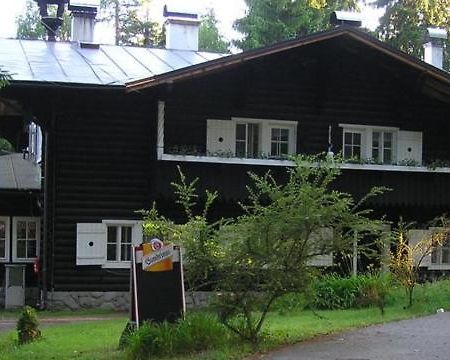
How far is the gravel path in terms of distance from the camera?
9227 mm

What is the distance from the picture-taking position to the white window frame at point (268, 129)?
784 inches

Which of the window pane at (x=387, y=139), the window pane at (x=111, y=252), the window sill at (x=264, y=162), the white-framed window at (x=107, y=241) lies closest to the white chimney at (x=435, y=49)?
the window pane at (x=387, y=139)

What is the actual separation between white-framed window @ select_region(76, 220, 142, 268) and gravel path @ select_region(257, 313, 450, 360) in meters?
8.73

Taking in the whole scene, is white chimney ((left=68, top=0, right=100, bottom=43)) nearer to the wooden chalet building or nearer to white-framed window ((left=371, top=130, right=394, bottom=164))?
the wooden chalet building

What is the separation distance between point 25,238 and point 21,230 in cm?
24

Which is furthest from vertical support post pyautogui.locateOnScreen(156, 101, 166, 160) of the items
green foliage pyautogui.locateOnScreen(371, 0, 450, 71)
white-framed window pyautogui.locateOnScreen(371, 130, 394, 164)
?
green foliage pyautogui.locateOnScreen(371, 0, 450, 71)

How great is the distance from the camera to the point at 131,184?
19.4 metres

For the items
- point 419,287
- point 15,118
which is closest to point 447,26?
point 15,118

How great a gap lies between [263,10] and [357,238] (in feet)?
94.4

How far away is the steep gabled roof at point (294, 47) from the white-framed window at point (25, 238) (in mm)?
5423

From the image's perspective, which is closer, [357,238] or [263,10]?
[357,238]

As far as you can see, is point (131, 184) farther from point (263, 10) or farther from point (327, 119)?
point (263, 10)

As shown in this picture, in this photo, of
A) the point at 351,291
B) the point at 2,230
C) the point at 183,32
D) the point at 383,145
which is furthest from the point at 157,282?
the point at 183,32

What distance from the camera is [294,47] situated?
19.4 meters
